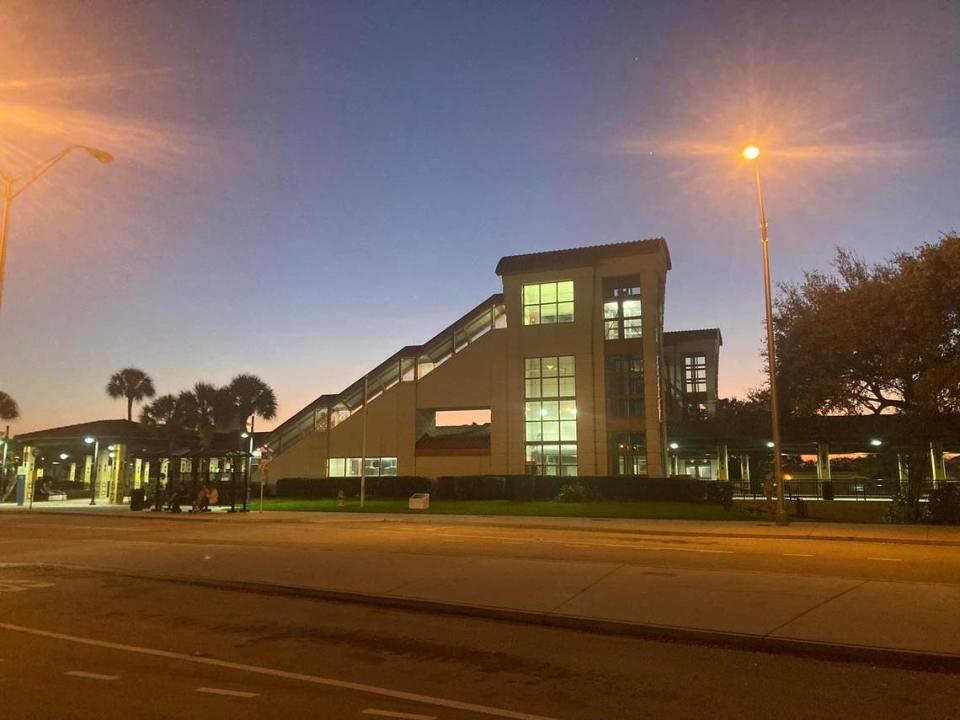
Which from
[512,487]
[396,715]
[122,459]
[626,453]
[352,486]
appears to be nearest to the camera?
[396,715]

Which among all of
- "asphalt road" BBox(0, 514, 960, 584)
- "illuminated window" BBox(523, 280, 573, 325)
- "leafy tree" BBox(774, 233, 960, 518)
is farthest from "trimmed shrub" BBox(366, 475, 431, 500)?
"leafy tree" BBox(774, 233, 960, 518)

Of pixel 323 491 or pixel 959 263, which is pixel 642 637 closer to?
pixel 959 263

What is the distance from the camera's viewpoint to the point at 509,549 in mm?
15898

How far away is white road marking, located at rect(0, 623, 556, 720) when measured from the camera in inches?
229

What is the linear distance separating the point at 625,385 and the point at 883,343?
21.5 meters

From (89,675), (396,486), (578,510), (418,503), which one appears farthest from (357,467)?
(89,675)

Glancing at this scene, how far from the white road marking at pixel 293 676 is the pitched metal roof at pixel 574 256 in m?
40.4

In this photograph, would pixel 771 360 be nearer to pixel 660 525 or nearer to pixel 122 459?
pixel 660 525

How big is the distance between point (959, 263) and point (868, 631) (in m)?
18.8

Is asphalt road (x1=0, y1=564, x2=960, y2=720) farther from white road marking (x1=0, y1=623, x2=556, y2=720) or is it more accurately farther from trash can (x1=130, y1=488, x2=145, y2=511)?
trash can (x1=130, y1=488, x2=145, y2=511)

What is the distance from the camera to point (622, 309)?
46781 millimetres

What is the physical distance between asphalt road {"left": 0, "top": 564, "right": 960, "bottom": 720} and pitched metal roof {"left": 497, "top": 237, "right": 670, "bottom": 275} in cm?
3854

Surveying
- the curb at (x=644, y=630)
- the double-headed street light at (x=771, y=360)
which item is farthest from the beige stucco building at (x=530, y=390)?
the curb at (x=644, y=630)

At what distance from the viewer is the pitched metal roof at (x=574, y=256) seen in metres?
45.8
